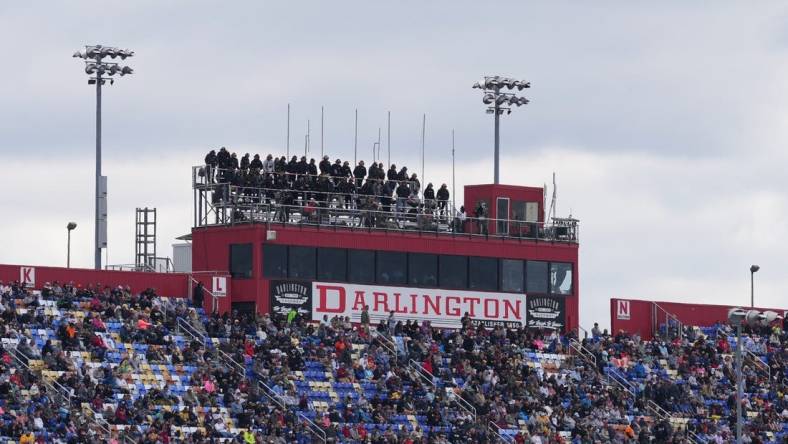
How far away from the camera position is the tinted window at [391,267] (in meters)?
69.8

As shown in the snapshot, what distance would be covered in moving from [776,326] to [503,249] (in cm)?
1224

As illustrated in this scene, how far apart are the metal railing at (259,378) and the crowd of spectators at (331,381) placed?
0.20ft

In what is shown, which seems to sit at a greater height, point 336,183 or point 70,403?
point 336,183

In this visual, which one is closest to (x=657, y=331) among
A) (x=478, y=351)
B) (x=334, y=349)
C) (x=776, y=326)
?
(x=776, y=326)

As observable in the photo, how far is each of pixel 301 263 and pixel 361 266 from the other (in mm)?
2128

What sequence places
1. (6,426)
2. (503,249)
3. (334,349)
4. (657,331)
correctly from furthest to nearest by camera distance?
(657,331) → (503,249) → (334,349) → (6,426)

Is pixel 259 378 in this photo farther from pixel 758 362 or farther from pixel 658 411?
pixel 758 362

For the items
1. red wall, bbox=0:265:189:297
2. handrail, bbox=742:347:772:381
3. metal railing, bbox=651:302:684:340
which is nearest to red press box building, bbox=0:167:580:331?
red wall, bbox=0:265:189:297

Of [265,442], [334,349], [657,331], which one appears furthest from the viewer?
[657,331]

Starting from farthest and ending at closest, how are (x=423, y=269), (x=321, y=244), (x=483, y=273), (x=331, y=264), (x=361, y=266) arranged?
(x=483, y=273) → (x=423, y=269) → (x=361, y=266) → (x=331, y=264) → (x=321, y=244)

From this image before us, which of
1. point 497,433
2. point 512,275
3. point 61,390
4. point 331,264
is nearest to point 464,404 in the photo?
point 497,433

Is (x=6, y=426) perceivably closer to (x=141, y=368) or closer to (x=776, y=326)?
(x=141, y=368)

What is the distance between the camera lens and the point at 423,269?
232 feet

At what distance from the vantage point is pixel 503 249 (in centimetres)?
7244
